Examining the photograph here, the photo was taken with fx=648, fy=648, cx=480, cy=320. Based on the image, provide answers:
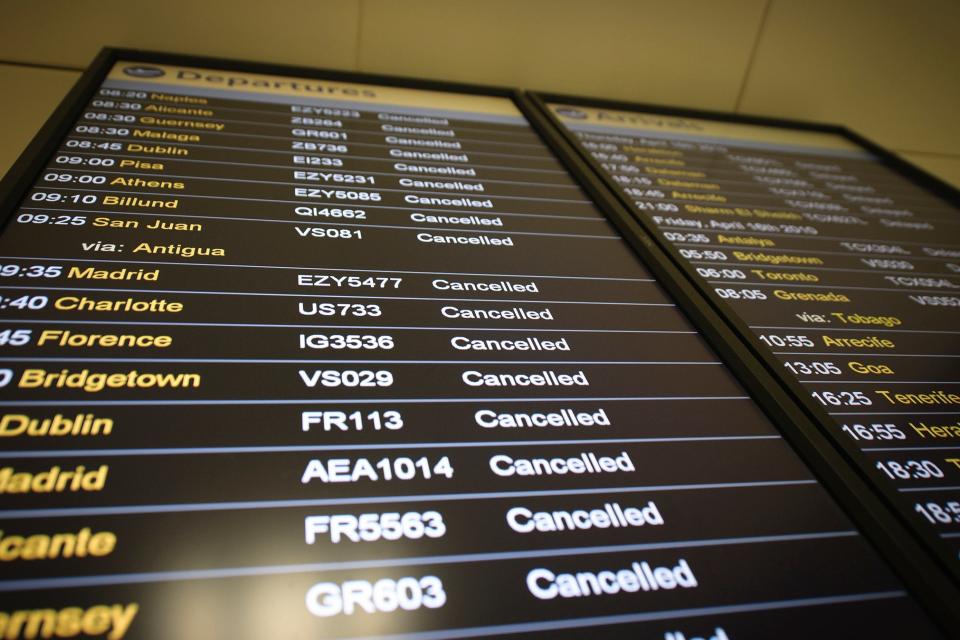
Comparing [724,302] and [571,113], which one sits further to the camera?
[571,113]

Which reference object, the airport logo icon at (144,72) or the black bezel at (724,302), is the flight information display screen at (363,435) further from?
the airport logo icon at (144,72)

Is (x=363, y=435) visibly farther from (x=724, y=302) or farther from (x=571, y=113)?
(x=571, y=113)

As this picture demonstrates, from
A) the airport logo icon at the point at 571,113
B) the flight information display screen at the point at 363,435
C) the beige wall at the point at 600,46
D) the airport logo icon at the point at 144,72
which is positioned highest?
the beige wall at the point at 600,46

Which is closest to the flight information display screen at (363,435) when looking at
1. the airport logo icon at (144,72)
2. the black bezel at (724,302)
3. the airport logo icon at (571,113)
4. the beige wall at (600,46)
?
the black bezel at (724,302)

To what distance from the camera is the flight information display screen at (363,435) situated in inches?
26.9

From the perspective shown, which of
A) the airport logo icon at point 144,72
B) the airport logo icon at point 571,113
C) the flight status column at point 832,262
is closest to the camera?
the flight status column at point 832,262

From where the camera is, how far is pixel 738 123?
2158 millimetres

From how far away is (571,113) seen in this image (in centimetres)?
196

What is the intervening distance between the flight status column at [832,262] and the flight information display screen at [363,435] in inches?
4.7

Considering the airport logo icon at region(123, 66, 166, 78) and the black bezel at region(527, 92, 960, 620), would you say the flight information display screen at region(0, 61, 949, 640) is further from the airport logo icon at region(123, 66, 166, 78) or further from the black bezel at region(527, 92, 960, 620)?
the airport logo icon at region(123, 66, 166, 78)

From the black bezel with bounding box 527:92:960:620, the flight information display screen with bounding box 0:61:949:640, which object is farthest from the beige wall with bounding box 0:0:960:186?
the flight information display screen with bounding box 0:61:949:640

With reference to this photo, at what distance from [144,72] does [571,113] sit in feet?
3.86

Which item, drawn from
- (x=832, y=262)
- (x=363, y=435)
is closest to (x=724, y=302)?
(x=832, y=262)

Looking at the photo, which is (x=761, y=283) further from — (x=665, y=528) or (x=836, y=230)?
(x=665, y=528)
